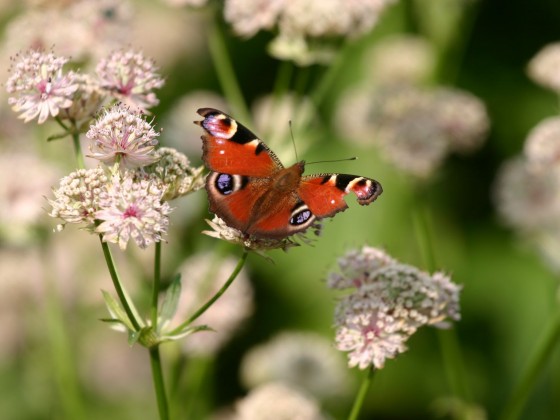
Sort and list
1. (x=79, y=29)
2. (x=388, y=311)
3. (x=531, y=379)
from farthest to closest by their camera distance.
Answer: (x=79, y=29)
(x=531, y=379)
(x=388, y=311)

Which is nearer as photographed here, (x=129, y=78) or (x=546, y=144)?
(x=129, y=78)

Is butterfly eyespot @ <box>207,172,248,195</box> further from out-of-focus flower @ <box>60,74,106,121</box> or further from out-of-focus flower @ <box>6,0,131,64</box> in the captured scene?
out-of-focus flower @ <box>6,0,131,64</box>

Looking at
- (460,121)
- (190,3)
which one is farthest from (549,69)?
(190,3)

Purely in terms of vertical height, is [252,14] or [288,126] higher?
[252,14]

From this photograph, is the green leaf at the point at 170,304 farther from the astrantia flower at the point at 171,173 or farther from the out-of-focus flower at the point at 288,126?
the out-of-focus flower at the point at 288,126

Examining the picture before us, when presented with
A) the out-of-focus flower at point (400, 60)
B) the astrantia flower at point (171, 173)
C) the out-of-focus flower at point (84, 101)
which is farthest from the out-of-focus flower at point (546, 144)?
the out-of-focus flower at point (84, 101)

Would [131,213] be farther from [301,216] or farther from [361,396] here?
[361,396]

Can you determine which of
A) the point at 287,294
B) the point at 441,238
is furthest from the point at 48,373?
the point at 441,238
